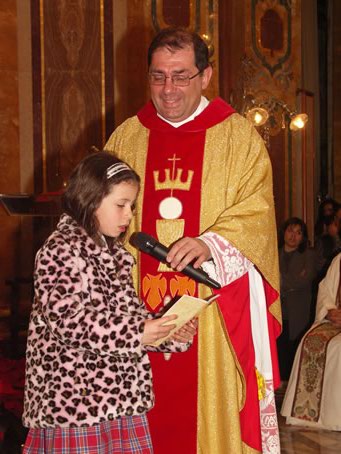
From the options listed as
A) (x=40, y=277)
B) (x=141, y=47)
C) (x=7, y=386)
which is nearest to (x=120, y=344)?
(x=40, y=277)

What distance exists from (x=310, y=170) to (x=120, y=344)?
10647 mm

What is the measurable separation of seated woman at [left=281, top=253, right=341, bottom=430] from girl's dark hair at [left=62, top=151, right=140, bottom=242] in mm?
4407

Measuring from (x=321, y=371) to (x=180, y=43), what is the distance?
14.0 feet

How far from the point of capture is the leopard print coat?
8.65 ft

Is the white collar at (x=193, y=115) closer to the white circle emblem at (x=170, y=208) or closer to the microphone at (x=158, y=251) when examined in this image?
the white circle emblem at (x=170, y=208)

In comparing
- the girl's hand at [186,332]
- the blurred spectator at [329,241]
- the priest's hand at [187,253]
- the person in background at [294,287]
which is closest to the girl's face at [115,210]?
the priest's hand at [187,253]

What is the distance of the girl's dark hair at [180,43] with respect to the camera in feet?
11.0

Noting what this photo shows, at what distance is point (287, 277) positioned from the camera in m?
8.67

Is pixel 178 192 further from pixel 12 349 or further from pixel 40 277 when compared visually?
pixel 12 349

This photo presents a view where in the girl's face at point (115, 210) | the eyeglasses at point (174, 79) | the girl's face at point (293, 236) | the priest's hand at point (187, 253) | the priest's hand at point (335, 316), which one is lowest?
the priest's hand at point (335, 316)

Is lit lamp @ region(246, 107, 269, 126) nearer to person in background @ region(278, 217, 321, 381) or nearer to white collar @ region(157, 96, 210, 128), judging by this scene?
person in background @ region(278, 217, 321, 381)

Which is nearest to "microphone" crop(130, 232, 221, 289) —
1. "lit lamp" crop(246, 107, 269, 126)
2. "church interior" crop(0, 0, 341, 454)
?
"church interior" crop(0, 0, 341, 454)

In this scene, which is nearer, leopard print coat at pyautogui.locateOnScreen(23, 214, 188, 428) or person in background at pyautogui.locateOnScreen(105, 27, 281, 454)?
leopard print coat at pyautogui.locateOnScreen(23, 214, 188, 428)

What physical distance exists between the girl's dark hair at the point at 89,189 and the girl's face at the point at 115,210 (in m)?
0.01
